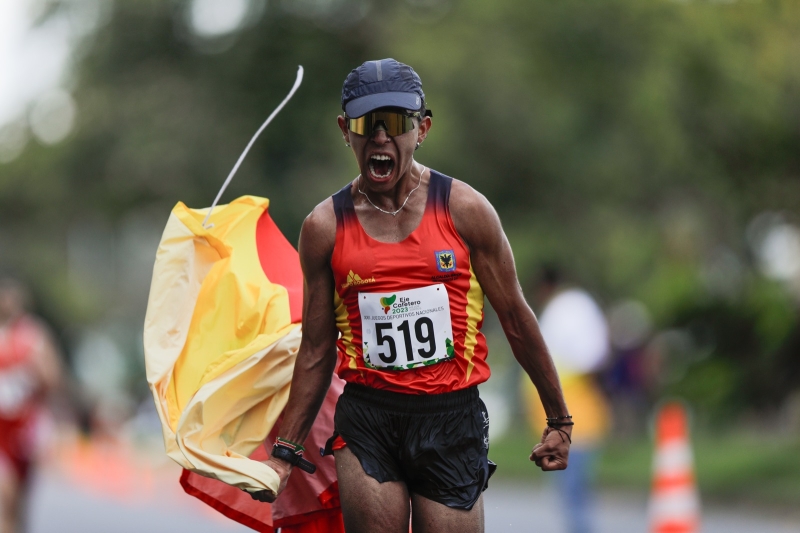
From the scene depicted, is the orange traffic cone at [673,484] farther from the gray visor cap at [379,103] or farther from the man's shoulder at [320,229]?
the gray visor cap at [379,103]

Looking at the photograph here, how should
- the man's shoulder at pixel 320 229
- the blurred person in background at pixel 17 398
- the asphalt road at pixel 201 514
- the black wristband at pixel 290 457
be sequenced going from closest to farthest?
1. the man's shoulder at pixel 320 229
2. the black wristband at pixel 290 457
3. the blurred person in background at pixel 17 398
4. the asphalt road at pixel 201 514

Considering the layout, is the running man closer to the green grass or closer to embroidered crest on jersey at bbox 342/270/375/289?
embroidered crest on jersey at bbox 342/270/375/289

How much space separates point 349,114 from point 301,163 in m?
24.6

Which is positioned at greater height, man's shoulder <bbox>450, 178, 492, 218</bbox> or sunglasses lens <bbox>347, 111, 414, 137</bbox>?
sunglasses lens <bbox>347, 111, 414, 137</bbox>

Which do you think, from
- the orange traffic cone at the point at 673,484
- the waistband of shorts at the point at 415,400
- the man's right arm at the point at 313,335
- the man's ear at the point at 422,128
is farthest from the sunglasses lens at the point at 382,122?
the orange traffic cone at the point at 673,484

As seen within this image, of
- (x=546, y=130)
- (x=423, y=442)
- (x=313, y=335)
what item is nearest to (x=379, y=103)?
(x=313, y=335)

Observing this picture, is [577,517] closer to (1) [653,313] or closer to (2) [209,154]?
(1) [653,313]

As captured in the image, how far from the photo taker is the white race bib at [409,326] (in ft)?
16.2

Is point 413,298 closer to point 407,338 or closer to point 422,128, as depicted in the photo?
point 407,338

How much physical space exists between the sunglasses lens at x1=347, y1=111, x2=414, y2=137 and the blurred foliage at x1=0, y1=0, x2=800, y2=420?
6.28m

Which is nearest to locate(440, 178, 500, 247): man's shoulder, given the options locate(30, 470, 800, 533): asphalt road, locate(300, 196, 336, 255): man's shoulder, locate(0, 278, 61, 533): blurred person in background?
locate(300, 196, 336, 255): man's shoulder

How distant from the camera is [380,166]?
493cm

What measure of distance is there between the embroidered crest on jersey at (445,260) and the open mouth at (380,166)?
0.36 metres

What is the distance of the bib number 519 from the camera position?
495 centimetres
